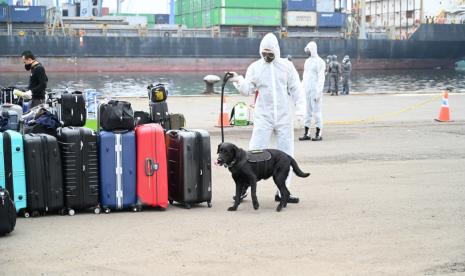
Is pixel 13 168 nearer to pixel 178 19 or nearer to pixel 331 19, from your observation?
pixel 331 19

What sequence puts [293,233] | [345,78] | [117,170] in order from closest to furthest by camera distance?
[293,233]
[117,170]
[345,78]

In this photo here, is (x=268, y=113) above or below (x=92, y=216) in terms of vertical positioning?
above

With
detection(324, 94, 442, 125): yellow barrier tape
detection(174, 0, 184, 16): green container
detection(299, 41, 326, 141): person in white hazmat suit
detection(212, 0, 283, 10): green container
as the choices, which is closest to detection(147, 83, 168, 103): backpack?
detection(299, 41, 326, 141): person in white hazmat suit

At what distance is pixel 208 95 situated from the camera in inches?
1083

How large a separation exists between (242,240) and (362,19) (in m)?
80.1

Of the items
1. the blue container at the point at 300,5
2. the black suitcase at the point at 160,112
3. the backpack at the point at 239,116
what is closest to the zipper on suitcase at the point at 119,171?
the black suitcase at the point at 160,112

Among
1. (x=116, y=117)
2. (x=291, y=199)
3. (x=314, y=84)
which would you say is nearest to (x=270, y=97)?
(x=291, y=199)

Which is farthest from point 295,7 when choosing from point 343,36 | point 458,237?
point 458,237

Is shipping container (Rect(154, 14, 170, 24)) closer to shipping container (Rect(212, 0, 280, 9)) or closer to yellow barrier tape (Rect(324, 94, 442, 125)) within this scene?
shipping container (Rect(212, 0, 280, 9))

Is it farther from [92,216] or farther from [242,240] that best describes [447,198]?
[92,216]

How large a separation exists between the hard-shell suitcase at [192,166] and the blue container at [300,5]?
250 ft

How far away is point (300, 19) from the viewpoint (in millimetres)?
84562

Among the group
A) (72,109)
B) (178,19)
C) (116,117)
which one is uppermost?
(178,19)

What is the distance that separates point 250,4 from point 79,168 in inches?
2976
